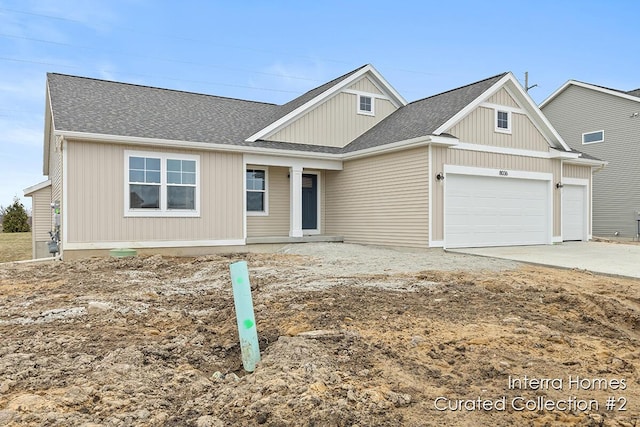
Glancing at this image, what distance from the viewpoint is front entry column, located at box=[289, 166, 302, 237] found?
14.2 meters

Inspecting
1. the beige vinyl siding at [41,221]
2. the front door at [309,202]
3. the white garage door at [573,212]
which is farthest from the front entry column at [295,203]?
the white garage door at [573,212]

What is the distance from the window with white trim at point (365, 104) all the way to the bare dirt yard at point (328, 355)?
404 inches

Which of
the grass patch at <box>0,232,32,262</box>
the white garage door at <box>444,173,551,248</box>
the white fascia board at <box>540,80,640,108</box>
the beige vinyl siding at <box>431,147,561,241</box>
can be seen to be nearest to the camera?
the beige vinyl siding at <box>431,147,561,241</box>

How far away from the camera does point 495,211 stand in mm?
13742

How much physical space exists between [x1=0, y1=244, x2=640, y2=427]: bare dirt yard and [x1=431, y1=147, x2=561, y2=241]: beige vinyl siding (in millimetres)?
5216

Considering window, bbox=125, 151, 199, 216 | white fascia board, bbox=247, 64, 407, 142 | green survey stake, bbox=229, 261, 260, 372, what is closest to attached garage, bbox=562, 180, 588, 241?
white fascia board, bbox=247, 64, 407, 142

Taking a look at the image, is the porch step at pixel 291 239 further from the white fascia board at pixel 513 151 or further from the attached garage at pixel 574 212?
the attached garage at pixel 574 212

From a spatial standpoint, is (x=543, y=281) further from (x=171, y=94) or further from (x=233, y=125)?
(x=171, y=94)

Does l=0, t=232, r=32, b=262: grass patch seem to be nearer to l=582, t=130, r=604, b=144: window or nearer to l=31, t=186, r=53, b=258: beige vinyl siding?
l=31, t=186, r=53, b=258: beige vinyl siding

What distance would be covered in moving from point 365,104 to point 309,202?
13.8ft

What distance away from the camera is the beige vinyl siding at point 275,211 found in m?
14.2

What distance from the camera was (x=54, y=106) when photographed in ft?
39.4

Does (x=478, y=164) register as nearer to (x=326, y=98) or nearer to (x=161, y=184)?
(x=326, y=98)

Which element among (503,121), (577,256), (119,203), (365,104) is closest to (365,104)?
(365,104)
